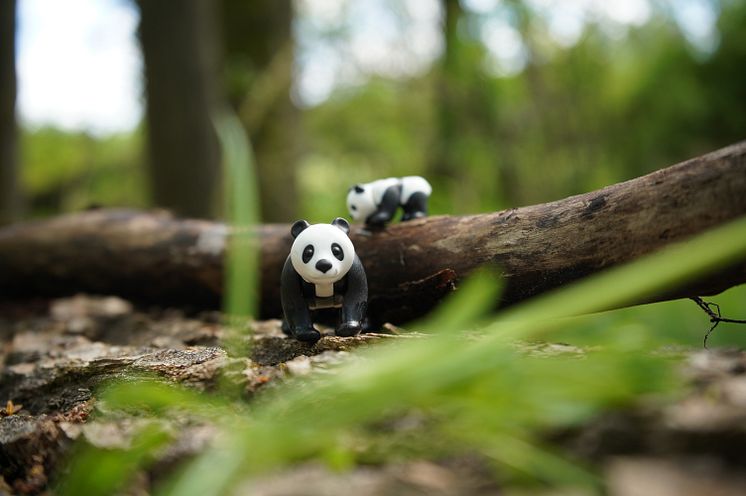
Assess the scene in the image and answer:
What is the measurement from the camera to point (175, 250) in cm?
342

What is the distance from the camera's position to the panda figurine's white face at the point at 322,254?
86.6 inches

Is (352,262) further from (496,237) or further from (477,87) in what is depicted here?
(477,87)

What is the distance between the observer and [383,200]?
2.82 metres

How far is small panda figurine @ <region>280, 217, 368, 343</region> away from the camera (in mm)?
2223

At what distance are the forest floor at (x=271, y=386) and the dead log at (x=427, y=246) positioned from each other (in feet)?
1.17

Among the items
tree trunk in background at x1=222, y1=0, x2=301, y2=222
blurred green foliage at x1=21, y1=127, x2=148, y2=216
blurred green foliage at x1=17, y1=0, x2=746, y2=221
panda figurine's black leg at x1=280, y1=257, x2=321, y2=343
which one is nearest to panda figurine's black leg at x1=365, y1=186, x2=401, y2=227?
panda figurine's black leg at x1=280, y1=257, x2=321, y2=343

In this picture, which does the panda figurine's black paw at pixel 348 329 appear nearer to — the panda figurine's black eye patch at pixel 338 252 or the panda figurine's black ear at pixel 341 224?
the panda figurine's black eye patch at pixel 338 252

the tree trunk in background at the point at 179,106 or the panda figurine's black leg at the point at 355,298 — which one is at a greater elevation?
the tree trunk in background at the point at 179,106

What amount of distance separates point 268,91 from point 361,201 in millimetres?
3530

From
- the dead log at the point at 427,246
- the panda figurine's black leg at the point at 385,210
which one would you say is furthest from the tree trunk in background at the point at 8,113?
the panda figurine's black leg at the point at 385,210

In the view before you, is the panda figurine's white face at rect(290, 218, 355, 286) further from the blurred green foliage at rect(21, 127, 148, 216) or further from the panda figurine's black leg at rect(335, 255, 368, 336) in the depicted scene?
the blurred green foliage at rect(21, 127, 148, 216)

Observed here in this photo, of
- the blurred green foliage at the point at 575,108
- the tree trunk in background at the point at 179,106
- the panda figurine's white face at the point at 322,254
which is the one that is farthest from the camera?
the blurred green foliage at the point at 575,108

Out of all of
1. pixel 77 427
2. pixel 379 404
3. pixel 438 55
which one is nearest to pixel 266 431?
pixel 379 404

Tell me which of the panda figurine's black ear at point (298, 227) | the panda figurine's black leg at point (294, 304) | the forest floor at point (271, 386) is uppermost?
the panda figurine's black ear at point (298, 227)
